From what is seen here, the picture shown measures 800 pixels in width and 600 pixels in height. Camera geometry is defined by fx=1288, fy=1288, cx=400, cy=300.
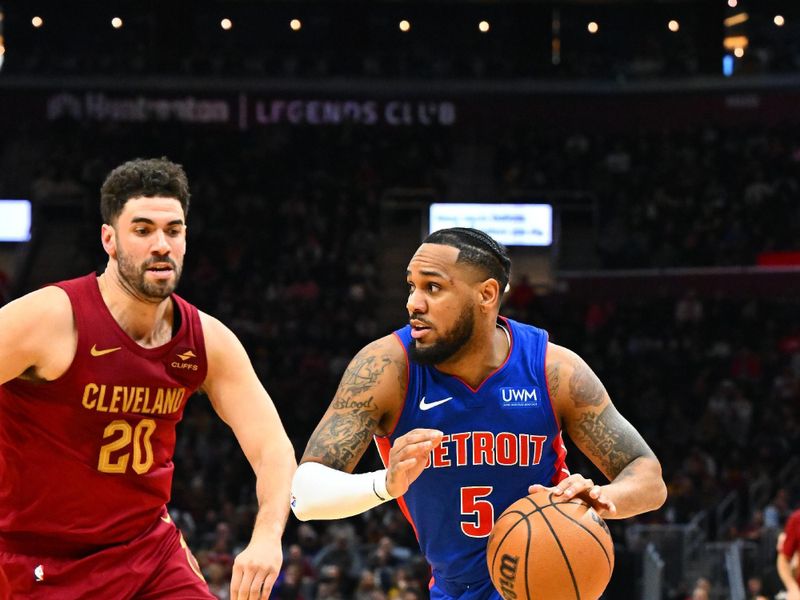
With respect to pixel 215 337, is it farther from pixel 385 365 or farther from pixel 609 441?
pixel 609 441

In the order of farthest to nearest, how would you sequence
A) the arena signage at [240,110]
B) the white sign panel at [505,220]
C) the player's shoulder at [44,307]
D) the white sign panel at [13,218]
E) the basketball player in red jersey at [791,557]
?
the white sign panel at [13,218] → the white sign panel at [505,220] → the arena signage at [240,110] → the basketball player in red jersey at [791,557] → the player's shoulder at [44,307]

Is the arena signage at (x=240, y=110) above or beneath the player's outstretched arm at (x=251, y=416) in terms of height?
above

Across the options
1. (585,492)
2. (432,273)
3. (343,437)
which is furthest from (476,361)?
(585,492)

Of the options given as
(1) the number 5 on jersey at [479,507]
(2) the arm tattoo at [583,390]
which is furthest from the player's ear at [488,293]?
(1) the number 5 on jersey at [479,507]

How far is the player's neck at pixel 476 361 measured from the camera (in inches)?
200

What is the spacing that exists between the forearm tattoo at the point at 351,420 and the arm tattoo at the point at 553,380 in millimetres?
642

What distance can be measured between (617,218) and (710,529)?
9.09 m

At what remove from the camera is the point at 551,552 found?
14.5ft

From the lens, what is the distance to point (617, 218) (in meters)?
24.6

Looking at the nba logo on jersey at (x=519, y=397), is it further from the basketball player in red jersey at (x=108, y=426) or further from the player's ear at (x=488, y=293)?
the basketball player in red jersey at (x=108, y=426)

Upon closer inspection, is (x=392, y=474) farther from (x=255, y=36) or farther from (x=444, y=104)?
(x=255, y=36)

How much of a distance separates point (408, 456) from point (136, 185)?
56.1 inches

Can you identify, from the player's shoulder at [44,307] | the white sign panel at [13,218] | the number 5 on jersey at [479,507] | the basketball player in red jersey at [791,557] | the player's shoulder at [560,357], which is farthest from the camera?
the white sign panel at [13,218]

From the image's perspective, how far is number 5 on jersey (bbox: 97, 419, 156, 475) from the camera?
460 cm
